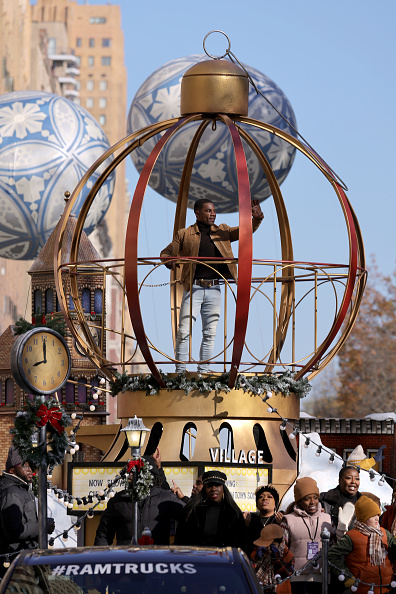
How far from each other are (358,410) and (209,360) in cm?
4505

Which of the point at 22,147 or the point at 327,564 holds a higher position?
the point at 22,147

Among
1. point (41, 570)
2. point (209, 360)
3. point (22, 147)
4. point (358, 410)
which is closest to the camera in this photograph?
point (41, 570)

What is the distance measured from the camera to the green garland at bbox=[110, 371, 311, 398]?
13.6m

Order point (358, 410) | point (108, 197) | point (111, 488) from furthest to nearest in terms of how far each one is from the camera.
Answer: point (358, 410), point (108, 197), point (111, 488)

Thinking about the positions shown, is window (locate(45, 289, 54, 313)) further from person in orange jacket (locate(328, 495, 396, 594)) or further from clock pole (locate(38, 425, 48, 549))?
person in orange jacket (locate(328, 495, 396, 594))

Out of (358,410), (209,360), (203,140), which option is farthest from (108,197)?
(358,410)

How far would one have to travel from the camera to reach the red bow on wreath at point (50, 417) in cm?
1125

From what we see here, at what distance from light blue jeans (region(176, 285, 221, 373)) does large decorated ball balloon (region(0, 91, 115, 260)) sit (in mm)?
5041

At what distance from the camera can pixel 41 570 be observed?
680cm

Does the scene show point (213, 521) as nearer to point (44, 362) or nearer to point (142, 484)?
point (142, 484)

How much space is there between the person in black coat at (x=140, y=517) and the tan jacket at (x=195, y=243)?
2.97 metres

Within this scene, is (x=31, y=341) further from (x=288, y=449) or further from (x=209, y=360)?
(x=288, y=449)

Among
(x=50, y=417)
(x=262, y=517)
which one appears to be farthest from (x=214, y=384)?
(x=262, y=517)

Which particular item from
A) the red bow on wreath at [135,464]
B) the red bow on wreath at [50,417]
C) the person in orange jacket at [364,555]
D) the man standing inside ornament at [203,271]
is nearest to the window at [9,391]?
the man standing inside ornament at [203,271]
